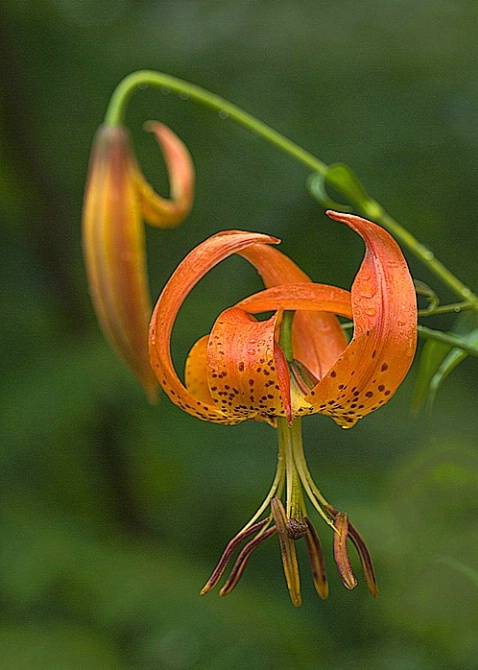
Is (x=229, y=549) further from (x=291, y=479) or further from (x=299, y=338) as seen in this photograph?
(x=299, y=338)

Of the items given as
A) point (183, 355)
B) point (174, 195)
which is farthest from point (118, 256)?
point (183, 355)

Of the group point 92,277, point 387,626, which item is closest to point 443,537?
point 387,626

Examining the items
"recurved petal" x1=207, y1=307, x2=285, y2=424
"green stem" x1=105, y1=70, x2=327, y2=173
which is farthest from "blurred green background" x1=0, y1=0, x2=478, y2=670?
"recurved petal" x1=207, y1=307, x2=285, y2=424

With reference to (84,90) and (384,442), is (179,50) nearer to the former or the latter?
(84,90)

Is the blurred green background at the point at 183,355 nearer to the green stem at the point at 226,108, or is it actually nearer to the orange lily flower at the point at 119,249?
the orange lily flower at the point at 119,249

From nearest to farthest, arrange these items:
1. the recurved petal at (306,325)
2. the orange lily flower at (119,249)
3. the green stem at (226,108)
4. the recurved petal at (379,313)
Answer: the recurved petal at (379,313) → the recurved petal at (306,325) → the green stem at (226,108) → the orange lily flower at (119,249)

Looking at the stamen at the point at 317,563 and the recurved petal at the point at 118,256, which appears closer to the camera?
the stamen at the point at 317,563

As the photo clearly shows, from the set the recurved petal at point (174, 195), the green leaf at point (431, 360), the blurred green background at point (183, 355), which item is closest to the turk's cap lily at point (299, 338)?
the green leaf at point (431, 360)

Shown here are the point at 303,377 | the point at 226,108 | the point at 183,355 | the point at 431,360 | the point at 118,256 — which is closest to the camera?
the point at 303,377
